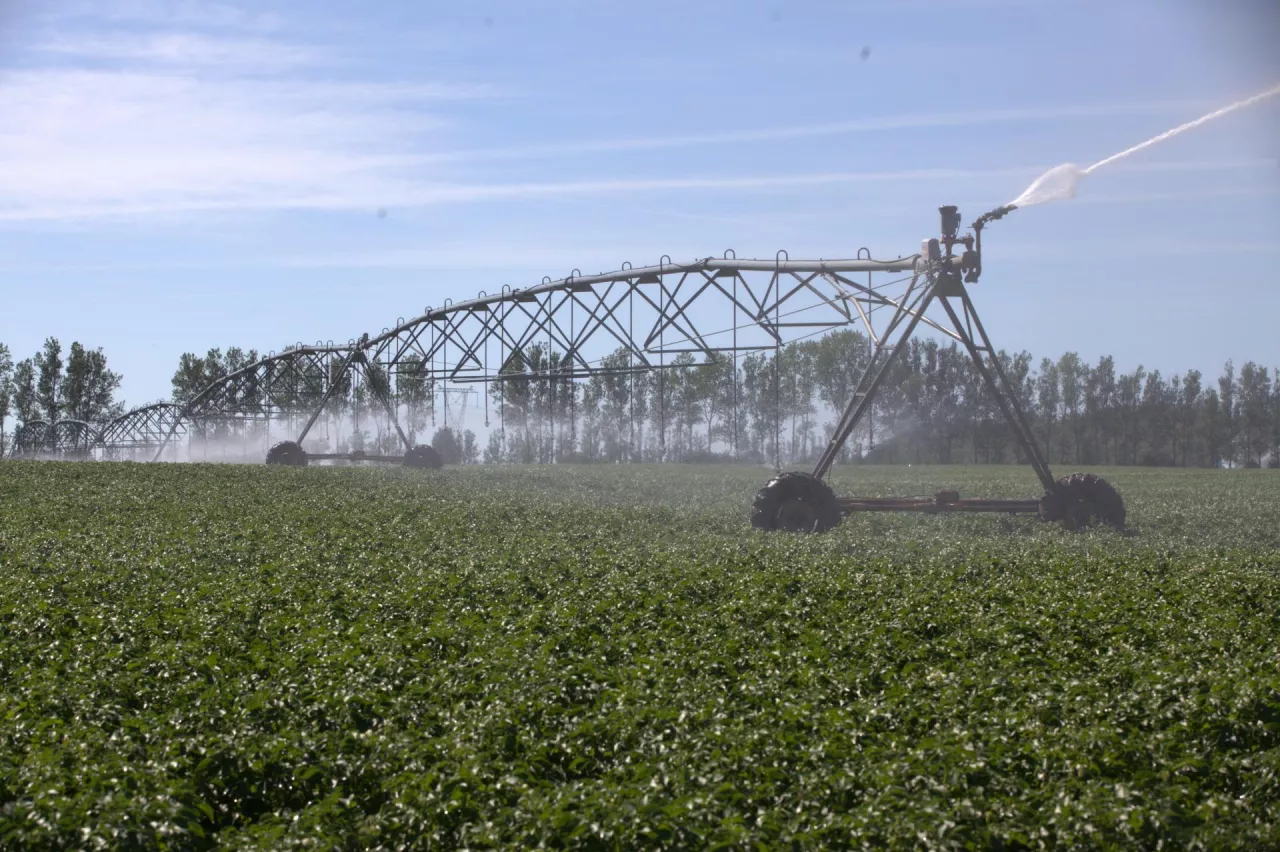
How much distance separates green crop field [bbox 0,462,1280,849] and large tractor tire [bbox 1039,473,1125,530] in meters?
3.21

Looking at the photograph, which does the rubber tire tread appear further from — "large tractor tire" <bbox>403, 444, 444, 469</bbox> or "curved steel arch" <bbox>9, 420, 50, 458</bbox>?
"curved steel arch" <bbox>9, 420, 50, 458</bbox>

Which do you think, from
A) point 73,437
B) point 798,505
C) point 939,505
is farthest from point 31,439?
point 939,505

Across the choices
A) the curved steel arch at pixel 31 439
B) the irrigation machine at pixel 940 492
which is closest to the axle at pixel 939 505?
the irrigation machine at pixel 940 492

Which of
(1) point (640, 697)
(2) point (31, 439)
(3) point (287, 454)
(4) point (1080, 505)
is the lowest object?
(1) point (640, 697)

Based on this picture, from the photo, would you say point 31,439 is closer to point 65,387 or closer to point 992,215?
point 65,387

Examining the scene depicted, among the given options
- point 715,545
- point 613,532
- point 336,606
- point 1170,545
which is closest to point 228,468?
point 613,532

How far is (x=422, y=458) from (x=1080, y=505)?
96.7 ft

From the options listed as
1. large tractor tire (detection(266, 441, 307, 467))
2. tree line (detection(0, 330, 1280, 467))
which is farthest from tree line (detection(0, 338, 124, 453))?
large tractor tire (detection(266, 441, 307, 467))

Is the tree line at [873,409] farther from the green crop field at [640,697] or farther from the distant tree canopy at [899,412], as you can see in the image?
the green crop field at [640,697]

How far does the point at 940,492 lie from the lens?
78.4ft

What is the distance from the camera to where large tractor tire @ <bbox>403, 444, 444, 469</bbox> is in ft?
156

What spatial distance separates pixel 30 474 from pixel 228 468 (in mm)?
6618

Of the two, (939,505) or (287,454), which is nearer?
(939,505)

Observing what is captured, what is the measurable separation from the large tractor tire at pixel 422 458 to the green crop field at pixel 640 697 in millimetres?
25874
